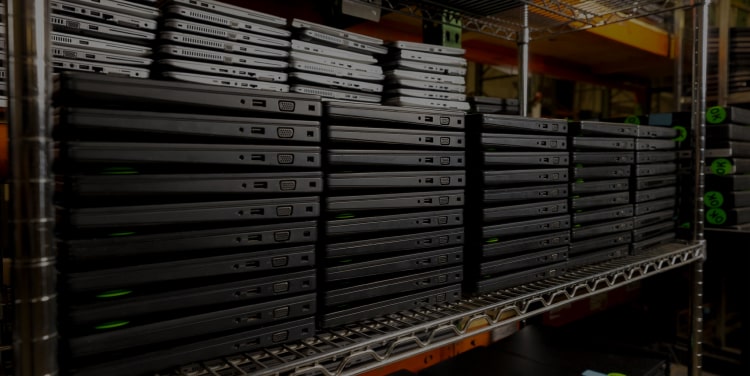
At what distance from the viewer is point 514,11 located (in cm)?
139

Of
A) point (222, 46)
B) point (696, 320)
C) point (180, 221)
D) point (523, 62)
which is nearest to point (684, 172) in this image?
point (696, 320)

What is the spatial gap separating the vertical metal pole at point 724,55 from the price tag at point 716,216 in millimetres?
873

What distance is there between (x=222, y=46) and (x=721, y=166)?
151 centimetres

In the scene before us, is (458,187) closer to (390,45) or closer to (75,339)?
(390,45)

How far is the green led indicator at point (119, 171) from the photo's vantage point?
56 cm

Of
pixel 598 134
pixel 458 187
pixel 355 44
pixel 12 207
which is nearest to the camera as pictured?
pixel 12 207

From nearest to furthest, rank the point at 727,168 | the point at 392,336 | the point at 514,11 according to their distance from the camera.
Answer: the point at 392,336, the point at 514,11, the point at 727,168

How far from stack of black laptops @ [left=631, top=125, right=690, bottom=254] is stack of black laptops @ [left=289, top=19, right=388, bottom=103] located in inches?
28.5

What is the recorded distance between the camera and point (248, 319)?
2.13ft

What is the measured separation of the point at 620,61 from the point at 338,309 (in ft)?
7.45

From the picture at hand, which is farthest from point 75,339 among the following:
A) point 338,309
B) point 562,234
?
point 562,234

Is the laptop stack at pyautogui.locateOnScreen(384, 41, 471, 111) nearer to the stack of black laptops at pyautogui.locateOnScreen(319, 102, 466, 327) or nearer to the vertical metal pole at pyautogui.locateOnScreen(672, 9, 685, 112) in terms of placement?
the stack of black laptops at pyautogui.locateOnScreen(319, 102, 466, 327)

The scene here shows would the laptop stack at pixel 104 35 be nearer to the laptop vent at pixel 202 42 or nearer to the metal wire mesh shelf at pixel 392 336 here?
the laptop vent at pixel 202 42

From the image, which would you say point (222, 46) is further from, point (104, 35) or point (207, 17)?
point (104, 35)
